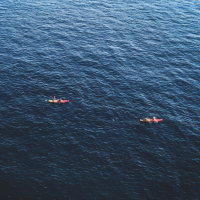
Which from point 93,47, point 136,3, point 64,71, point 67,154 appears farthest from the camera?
point 136,3

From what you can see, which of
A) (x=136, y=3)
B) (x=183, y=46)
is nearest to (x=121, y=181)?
(x=183, y=46)

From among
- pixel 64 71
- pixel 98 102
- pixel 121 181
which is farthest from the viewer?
pixel 64 71

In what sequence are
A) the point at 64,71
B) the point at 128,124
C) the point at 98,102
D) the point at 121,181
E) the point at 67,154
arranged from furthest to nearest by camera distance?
the point at 64,71
the point at 98,102
the point at 128,124
the point at 67,154
the point at 121,181

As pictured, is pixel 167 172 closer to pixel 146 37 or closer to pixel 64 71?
pixel 64 71

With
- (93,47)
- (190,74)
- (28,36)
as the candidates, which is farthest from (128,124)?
(28,36)

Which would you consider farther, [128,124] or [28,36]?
[28,36]

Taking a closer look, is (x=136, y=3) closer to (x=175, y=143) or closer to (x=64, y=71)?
(x=64, y=71)
